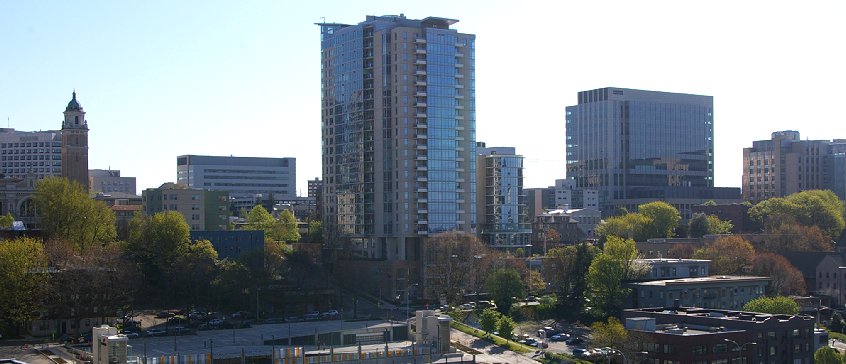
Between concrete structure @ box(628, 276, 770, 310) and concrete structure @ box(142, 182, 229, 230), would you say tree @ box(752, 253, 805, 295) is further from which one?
concrete structure @ box(142, 182, 229, 230)

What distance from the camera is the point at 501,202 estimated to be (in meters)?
133

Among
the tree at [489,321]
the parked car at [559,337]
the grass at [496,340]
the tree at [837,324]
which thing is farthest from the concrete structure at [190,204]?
the tree at [837,324]

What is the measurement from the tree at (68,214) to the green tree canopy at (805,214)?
93.7 metres

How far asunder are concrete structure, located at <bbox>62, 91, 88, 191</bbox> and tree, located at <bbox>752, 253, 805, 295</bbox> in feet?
267

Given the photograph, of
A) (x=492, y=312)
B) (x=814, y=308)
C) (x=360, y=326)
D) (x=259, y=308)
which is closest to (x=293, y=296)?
(x=259, y=308)

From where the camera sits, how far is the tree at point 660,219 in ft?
532

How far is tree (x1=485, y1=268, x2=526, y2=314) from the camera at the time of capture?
107250 mm

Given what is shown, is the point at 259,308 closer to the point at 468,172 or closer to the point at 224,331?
the point at 224,331

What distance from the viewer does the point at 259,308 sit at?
103 m

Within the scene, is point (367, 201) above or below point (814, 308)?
above

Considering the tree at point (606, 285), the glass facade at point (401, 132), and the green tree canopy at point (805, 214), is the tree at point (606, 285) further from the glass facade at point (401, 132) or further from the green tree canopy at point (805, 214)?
the green tree canopy at point (805, 214)

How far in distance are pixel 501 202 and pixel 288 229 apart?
1091 inches

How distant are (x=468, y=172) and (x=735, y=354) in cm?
5023

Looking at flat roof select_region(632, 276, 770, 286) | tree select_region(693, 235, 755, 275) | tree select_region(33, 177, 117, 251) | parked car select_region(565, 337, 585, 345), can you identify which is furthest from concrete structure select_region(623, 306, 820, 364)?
tree select_region(33, 177, 117, 251)
